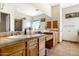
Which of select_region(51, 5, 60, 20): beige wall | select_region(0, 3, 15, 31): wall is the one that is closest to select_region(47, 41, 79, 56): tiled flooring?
select_region(51, 5, 60, 20): beige wall

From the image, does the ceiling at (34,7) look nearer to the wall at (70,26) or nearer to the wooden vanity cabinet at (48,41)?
the wall at (70,26)

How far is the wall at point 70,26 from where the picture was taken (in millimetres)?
1319

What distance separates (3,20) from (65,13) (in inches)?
37.4

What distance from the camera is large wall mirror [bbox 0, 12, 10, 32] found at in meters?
1.23

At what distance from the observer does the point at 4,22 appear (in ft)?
4.09

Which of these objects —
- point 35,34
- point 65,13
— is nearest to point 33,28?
point 35,34

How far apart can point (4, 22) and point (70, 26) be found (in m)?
1.00

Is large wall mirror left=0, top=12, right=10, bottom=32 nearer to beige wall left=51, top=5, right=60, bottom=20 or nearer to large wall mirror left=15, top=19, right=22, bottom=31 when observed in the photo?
large wall mirror left=15, top=19, right=22, bottom=31

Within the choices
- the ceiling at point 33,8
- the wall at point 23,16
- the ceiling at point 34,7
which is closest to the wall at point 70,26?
the ceiling at point 34,7

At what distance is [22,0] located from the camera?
1298mm

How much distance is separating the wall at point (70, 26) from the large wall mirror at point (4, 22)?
0.86 metres

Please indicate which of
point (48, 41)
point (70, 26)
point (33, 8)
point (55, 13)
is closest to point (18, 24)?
point (33, 8)

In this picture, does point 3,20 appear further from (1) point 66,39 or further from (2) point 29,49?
(1) point 66,39

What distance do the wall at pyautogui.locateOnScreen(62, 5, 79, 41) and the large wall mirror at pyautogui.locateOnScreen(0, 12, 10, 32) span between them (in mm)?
859
